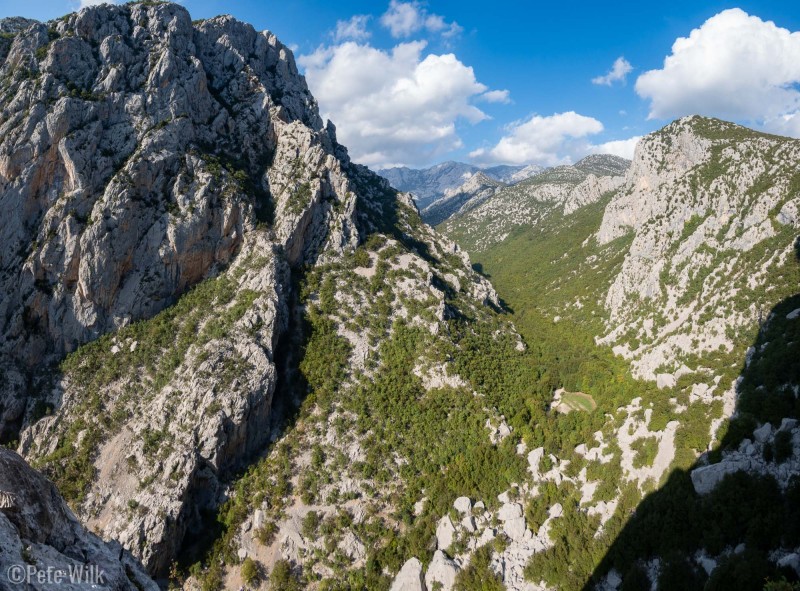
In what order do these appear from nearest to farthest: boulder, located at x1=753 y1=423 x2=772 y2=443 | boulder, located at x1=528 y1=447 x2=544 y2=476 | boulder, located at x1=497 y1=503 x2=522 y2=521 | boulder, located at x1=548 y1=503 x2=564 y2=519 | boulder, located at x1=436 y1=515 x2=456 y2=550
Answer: boulder, located at x1=753 y1=423 x2=772 y2=443 → boulder, located at x1=548 y1=503 x2=564 y2=519 → boulder, located at x1=436 y1=515 x2=456 y2=550 → boulder, located at x1=497 y1=503 x2=522 y2=521 → boulder, located at x1=528 y1=447 x2=544 y2=476

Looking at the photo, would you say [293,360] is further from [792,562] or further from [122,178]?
[792,562]

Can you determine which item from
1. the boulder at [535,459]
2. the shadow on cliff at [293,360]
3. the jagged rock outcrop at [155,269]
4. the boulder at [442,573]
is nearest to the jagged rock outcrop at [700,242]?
the boulder at [535,459]

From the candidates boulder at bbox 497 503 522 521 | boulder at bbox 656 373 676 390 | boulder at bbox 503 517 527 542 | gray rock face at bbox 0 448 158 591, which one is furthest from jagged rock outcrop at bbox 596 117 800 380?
gray rock face at bbox 0 448 158 591

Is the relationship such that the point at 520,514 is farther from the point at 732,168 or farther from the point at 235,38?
the point at 235,38

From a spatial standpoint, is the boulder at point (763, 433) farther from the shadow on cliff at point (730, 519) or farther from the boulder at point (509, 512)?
the boulder at point (509, 512)

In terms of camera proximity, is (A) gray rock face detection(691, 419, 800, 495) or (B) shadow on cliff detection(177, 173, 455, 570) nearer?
(A) gray rock face detection(691, 419, 800, 495)

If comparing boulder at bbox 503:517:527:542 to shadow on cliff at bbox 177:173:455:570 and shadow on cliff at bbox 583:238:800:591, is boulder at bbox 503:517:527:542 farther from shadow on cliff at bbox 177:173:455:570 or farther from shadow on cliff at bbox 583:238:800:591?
shadow on cliff at bbox 177:173:455:570

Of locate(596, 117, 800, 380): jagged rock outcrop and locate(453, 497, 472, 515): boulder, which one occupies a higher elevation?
locate(596, 117, 800, 380): jagged rock outcrop

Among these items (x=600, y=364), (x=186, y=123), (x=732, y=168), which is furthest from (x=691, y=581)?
(x=186, y=123)
